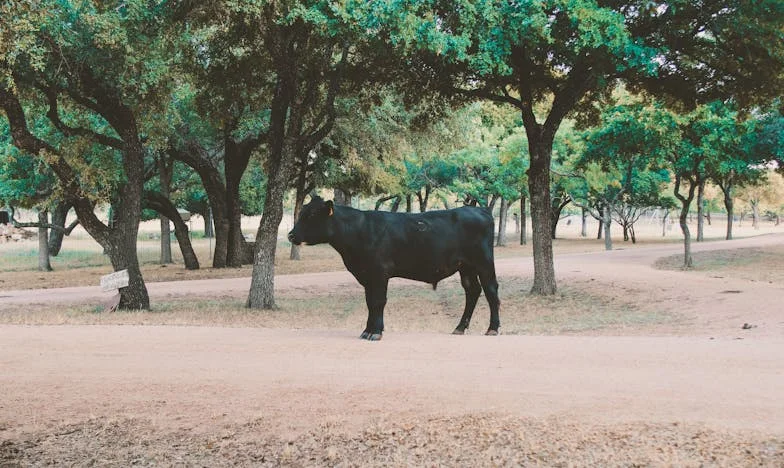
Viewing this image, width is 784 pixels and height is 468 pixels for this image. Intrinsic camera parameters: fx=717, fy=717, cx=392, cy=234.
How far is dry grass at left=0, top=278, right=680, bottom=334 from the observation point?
581 inches

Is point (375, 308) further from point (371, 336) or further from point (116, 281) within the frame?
point (116, 281)

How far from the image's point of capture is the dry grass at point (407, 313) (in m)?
14.8

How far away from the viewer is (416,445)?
577 cm

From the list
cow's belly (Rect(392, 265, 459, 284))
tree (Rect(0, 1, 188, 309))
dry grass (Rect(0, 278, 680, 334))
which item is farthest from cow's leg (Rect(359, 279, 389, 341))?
tree (Rect(0, 1, 188, 309))

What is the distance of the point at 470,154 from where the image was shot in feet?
163

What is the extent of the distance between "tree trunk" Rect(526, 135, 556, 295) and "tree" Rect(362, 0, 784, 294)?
0.03 meters

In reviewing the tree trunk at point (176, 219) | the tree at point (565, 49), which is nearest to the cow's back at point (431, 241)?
the tree at point (565, 49)

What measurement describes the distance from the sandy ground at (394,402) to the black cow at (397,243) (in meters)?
0.98

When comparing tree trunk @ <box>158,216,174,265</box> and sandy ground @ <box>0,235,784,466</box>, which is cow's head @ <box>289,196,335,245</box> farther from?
tree trunk @ <box>158,216,174,265</box>

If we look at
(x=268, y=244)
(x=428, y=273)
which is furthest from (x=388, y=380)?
(x=268, y=244)

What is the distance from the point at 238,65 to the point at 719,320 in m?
14.2

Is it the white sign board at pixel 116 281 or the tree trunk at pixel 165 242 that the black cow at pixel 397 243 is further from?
the tree trunk at pixel 165 242

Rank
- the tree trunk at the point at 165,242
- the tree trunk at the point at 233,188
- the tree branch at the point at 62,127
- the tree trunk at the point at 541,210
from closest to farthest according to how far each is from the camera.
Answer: the tree branch at the point at 62,127
the tree trunk at the point at 541,210
the tree trunk at the point at 233,188
the tree trunk at the point at 165,242

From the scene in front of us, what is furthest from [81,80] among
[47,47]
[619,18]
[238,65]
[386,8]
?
[619,18]
